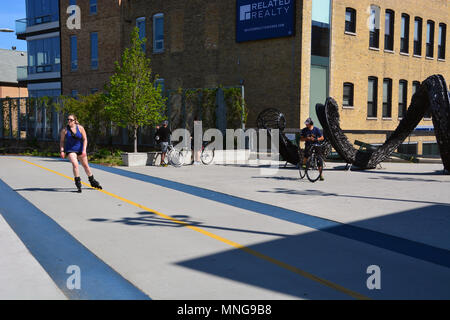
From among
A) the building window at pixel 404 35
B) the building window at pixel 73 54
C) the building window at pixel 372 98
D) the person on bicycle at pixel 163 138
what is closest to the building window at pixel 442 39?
the building window at pixel 404 35

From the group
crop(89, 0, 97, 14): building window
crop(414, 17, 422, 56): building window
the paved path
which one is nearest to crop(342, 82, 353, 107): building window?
crop(414, 17, 422, 56): building window

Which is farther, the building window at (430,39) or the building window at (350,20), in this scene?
the building window at (430,39)

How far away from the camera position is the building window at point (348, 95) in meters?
25.3

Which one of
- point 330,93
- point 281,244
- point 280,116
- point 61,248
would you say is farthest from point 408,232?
point 330,93

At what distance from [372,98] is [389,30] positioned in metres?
4.34

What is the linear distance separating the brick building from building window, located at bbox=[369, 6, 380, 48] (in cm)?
6

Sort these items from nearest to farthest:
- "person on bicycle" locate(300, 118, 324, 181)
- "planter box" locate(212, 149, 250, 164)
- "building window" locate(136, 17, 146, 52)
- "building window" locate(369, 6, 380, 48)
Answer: "person on bicycle" locate(300, 118, 324, 181) → "planter box" locate(212, 149, 250, 164) → "building window" locate(369, 6, 380, 48) → "building window" locate(136, 17, 146, 52)

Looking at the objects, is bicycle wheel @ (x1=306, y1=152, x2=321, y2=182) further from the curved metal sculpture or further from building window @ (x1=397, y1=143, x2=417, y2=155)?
building window @ (x1=397, y1=143, x2=417, y2=155)

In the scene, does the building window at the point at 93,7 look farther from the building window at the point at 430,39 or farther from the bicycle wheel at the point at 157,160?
the building window at the point at 430,39

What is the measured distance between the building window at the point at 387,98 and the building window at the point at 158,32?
46.9ft

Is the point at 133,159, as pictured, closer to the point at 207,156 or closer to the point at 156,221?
the point at 207,156

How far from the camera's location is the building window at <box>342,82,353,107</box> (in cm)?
2528

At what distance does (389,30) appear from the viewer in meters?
27.5
